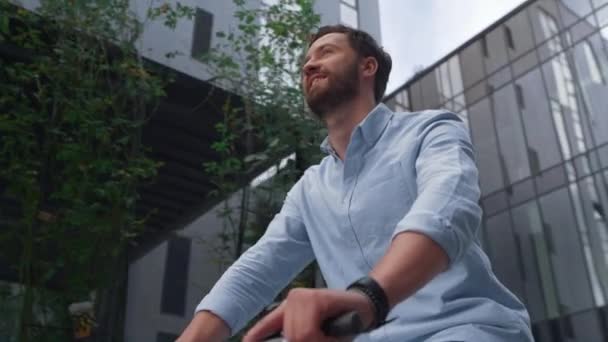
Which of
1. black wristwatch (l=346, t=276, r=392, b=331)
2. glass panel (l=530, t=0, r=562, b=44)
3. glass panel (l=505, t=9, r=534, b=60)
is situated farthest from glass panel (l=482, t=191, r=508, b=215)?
black wristwatch (l=346, t=276, r=392, b=331)

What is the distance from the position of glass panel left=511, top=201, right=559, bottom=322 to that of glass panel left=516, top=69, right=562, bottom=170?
1058 mm

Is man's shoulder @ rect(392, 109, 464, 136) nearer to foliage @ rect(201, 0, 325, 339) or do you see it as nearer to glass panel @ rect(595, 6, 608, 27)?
foliage @ rect(201, 0, 325, 339)

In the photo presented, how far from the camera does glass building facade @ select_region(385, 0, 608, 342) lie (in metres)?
12.7

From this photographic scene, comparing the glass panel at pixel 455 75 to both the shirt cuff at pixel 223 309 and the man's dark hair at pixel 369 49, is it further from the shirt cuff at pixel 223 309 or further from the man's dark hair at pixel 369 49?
the shirt cuff at pixel 223 309

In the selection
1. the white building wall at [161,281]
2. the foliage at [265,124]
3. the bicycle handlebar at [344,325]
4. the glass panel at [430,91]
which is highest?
the glass panel at [430,91]

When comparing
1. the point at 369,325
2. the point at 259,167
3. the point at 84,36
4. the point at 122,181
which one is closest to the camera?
the point at 369,325

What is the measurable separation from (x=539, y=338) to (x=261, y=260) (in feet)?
43.9

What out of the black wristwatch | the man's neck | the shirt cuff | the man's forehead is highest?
the man's forehead

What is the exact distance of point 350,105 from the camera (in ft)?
4.52

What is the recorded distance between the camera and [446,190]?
0.89 m

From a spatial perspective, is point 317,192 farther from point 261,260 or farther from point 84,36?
point 84,36

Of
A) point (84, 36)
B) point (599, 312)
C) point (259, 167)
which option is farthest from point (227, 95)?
point (599, 312)

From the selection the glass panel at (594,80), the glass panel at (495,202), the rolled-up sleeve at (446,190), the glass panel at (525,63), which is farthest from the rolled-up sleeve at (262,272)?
the glass panel at (525,63)

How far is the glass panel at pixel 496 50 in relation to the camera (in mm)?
15297
